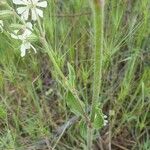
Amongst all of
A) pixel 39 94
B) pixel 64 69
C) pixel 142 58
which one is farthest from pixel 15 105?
pixel 142 58

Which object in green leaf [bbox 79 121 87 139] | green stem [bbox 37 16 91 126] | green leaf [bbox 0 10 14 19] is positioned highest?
green leaf [bbox 0 10 14 19]

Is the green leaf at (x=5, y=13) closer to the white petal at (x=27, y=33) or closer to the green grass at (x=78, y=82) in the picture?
the white petal at (x=27, y=33)

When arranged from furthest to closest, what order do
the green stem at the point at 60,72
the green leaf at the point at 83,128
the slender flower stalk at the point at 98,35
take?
the green leaf at the point at 83,128
the green stem at the point at 60,72
the slender flower stalk at the point at 98,35

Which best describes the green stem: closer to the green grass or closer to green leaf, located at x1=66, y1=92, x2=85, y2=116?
green leaf, located at x1=66, y1=92, x2=85, y2=116

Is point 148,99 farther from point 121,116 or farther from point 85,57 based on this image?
point 85,57

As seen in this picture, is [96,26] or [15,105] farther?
[15,105]

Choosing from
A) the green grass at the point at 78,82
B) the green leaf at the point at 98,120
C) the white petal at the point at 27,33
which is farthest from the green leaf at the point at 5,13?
the green leaf at the point at 98,120

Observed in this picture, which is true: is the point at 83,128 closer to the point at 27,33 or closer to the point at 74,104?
the point at 74,104

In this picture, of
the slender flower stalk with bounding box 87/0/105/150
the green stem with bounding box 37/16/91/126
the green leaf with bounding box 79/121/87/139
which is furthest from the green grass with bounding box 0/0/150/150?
the slender flower stalk with bounding box 87/0/105/150
